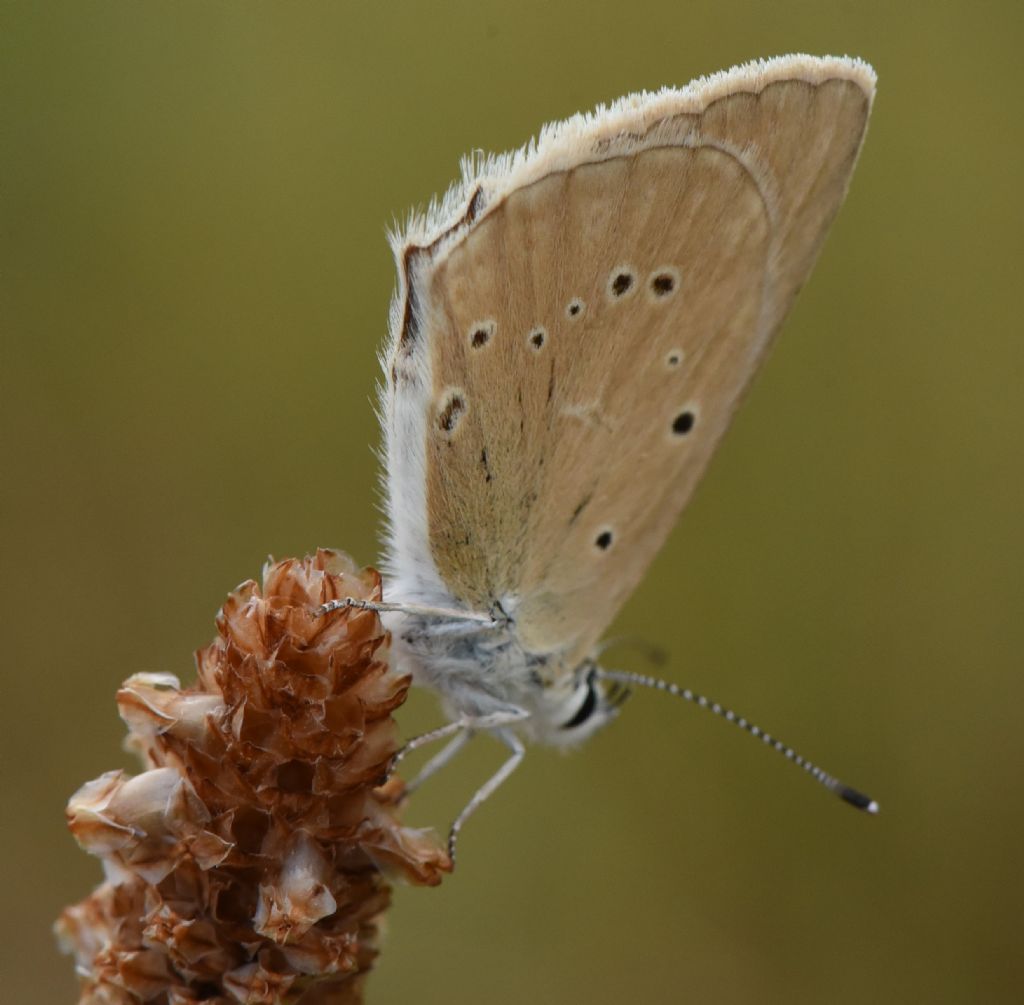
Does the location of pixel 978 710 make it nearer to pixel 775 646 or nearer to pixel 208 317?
pixel 775 646

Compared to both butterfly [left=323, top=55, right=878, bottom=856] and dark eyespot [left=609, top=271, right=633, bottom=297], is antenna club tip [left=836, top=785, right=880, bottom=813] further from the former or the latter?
dark eyespot [left=609, top=271, right=633, bottom=297]

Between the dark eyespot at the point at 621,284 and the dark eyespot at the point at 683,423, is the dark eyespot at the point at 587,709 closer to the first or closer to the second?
the dark eyespot at the point at 683,423

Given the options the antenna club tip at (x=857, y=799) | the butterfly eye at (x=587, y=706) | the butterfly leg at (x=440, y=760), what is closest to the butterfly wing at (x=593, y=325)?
the butterfly eye at (x=587, y=706)

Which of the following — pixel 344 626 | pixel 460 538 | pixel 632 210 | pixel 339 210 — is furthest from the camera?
pixel 339 210

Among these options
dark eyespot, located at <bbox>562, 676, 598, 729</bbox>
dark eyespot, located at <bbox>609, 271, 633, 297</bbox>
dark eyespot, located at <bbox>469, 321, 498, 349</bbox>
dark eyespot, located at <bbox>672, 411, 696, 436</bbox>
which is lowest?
dark eyespot, located at <bbox>562, 676, 598, 729</bbox>

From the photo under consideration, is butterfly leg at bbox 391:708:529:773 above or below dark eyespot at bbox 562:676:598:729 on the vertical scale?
above

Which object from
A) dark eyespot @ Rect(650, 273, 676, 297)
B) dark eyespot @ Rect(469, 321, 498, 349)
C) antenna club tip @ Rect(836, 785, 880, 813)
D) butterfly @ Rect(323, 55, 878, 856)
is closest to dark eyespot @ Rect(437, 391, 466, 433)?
butterfly @ Rect(323, 55, 878, 856)

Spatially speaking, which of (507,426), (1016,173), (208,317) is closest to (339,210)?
(208,317)
